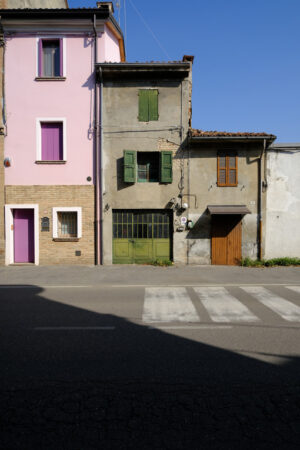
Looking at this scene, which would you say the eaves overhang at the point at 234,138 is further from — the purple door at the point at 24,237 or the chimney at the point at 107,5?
the purple door at the point at 24,237

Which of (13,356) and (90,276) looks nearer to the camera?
(13,356)

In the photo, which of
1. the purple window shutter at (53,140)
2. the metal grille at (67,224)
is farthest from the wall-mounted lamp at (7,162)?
the metal grille at (67,224)

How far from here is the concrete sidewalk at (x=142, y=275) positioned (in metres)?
9.18

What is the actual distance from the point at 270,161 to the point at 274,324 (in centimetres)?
999

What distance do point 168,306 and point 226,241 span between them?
7627mm

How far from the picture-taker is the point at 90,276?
33.7 feet

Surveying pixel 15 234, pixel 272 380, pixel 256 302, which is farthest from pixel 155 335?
pixel 15 234

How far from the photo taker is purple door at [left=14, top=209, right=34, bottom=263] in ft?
44.3

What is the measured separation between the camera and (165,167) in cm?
1298

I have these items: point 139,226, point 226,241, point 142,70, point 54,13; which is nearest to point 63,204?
point 139,226

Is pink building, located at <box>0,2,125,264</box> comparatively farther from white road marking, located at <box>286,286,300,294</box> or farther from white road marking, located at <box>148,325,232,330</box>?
white road marking, located at <box>148,325,232,330</box>

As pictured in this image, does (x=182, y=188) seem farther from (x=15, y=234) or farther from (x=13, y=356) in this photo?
(x=13, y=356)

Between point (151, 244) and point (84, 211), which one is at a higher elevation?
point (84, 211)

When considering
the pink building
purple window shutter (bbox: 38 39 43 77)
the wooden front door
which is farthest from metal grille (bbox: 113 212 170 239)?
purple window shutter (bbox: 38 39 43 77)
